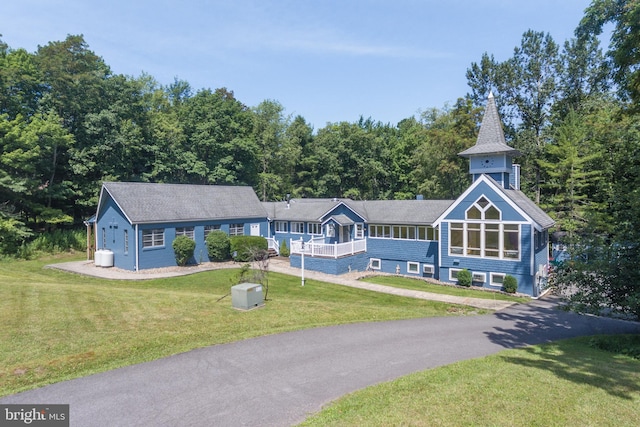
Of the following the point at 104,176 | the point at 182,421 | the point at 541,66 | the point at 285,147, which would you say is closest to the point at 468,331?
the point at 182,421

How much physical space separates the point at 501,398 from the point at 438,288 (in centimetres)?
1552

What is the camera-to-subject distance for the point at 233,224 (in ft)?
97.0

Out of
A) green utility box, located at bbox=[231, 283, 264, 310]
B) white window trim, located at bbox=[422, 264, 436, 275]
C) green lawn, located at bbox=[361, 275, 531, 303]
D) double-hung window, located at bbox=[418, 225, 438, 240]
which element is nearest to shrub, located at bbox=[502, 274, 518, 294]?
green lawn, located at bbox=[361, 275, 531, 303]

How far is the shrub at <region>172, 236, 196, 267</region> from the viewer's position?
81.3ft

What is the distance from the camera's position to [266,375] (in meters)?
8.37

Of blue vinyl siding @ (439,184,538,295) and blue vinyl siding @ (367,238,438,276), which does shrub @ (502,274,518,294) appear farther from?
blue vinyl siding @ (367,238,438,276)

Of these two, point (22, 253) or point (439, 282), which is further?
point (22, 253)

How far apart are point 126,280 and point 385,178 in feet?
127

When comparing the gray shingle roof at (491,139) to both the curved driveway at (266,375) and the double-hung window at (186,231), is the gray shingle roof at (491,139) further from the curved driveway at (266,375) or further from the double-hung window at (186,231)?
the double-hung window at (186,231)

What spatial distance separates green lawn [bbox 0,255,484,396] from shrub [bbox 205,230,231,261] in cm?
691

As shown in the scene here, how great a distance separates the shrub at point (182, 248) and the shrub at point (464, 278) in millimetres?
17221

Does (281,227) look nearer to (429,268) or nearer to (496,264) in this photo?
(429,268)

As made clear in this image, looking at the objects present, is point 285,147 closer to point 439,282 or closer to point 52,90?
point 52,90

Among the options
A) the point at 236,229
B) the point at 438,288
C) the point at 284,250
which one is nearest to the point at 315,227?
the point at 284,250
